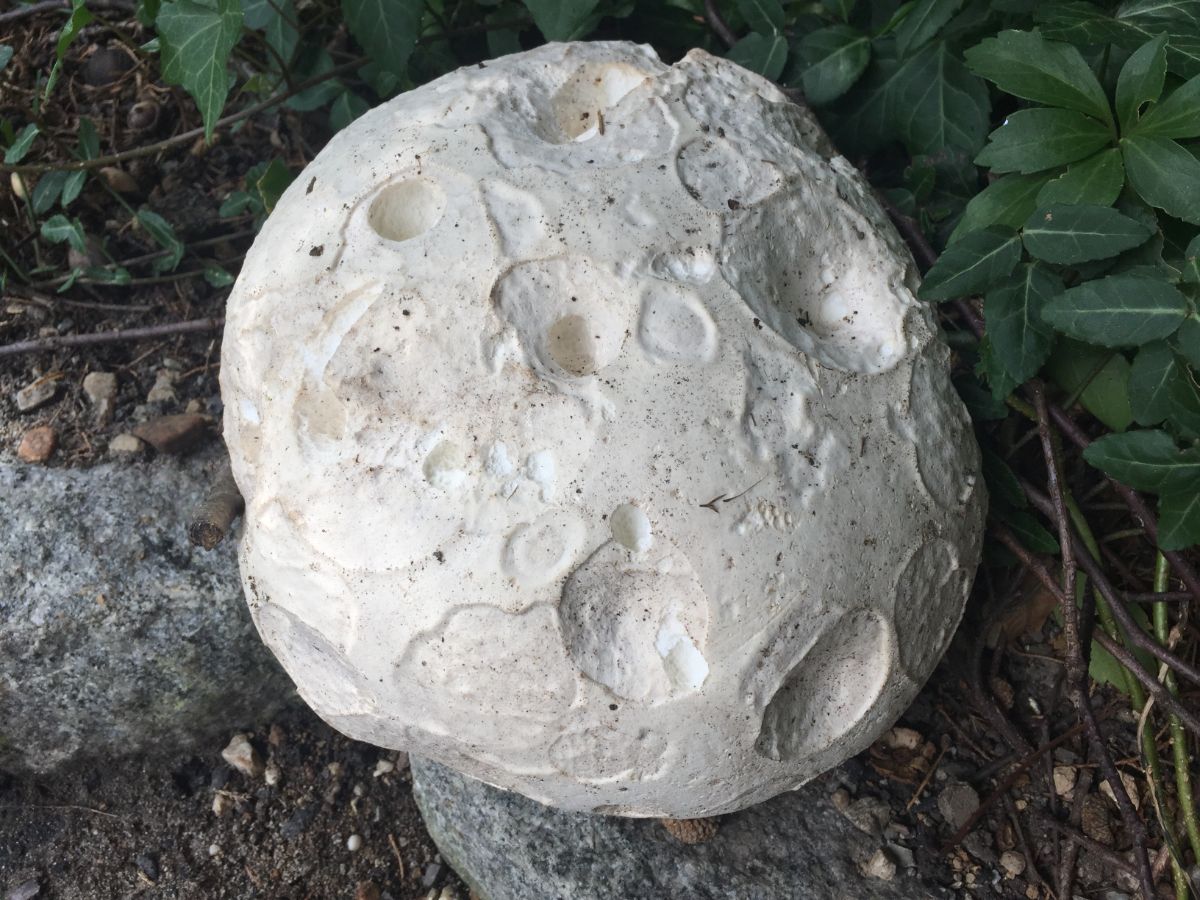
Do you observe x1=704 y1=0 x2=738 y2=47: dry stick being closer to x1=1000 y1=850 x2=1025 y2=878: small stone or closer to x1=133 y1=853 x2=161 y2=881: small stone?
x1=1000 y1=850 x2=1025 y2=878: small stone

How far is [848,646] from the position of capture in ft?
5.38

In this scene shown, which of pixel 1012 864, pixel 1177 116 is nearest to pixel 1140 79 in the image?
pixel 1177 116

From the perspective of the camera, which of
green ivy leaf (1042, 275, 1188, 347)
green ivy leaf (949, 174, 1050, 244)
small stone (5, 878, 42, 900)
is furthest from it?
small stone (5, 878, 42, 900)

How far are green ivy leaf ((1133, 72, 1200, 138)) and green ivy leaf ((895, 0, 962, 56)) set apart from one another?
44cm

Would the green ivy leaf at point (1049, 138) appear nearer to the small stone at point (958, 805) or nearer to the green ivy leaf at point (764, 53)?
the green ivy leaf at point (764, 53)

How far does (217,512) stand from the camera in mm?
2148

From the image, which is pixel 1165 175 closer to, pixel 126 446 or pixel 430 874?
pixel 430 874

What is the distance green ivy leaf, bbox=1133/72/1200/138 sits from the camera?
164 cm

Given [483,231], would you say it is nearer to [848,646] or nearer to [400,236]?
[400,236]

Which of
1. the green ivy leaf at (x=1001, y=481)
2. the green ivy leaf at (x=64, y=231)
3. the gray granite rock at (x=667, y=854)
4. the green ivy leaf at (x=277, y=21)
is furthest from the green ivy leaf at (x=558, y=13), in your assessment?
the gray granite rock at (x=667, y=854)

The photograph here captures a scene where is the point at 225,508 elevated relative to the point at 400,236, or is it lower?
lower

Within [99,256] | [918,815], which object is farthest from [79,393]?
[918,815]

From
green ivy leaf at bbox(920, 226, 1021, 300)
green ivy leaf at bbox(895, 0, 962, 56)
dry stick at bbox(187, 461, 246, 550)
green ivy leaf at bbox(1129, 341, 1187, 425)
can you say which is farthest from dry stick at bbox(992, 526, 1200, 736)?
dry stick at bbox(187, 461, 246, 550)

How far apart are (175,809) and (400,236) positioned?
1523 mm
